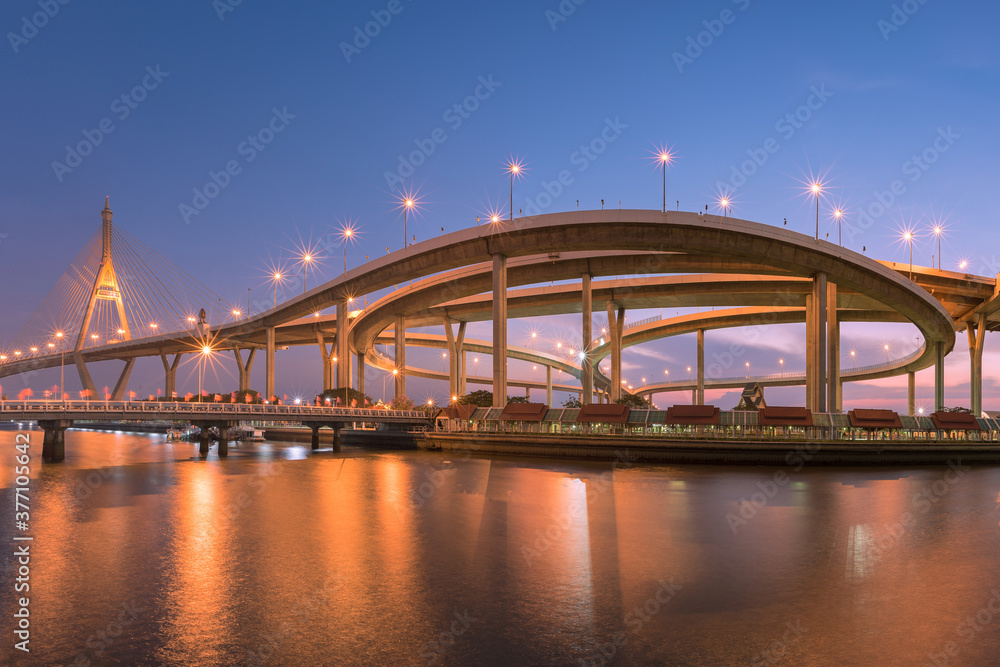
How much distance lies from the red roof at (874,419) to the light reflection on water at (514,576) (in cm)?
1814

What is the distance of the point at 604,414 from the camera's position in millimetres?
44719

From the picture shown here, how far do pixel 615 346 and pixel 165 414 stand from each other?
45.9m

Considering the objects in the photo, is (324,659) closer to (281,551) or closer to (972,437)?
(281,551)

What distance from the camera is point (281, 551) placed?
14367 mm

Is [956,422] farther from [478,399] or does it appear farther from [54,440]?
Result: [54,440]

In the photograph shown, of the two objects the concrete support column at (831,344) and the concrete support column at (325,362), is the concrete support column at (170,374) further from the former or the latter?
the concrete support column at (831,344)

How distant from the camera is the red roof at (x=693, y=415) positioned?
4156 centimetres

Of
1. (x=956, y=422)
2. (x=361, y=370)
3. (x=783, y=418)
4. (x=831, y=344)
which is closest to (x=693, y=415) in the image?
(x=783, y=418)

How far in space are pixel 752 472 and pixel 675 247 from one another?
77.0ft

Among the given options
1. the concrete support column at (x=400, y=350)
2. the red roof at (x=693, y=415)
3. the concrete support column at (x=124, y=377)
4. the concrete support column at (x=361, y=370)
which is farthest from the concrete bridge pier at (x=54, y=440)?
the concrete support column at (x=124, y=377)

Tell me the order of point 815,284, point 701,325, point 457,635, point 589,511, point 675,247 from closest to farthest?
point 457,635 < point 589,511 < point 675,247 < point 815,284 < point 701,325

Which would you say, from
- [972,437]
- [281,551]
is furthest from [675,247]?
[281,551]

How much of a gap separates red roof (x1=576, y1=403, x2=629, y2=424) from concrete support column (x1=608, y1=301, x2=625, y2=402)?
21.8m

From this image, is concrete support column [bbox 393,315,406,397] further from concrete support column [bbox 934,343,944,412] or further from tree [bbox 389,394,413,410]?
concrete support column [bbox 934,343,944,412]
